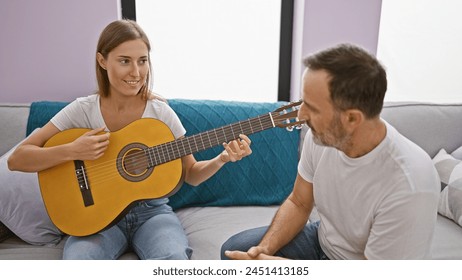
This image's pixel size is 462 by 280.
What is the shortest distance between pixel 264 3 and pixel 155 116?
0.84 meters

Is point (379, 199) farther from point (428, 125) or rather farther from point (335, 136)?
point (428, 125)

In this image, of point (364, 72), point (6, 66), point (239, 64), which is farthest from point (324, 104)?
point (6, 66)

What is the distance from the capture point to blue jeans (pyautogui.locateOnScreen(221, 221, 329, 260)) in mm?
1016

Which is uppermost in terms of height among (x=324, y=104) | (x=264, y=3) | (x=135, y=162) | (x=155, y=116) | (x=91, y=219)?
(x=264, y=3)

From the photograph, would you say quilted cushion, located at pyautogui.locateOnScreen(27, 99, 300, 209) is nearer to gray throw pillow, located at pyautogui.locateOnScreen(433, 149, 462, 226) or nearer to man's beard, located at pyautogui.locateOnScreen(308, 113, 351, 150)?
gray throw pillow, located at pyautogui.locateOnScreen(433, 149, 462, 226)

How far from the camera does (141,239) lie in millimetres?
1092

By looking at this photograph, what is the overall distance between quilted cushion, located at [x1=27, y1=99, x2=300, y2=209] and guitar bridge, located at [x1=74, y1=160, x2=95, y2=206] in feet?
1.17

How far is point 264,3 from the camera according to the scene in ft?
5.64

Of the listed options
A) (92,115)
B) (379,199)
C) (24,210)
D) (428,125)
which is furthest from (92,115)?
(428,125)

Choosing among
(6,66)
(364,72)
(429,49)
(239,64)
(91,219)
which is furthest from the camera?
(239,64)

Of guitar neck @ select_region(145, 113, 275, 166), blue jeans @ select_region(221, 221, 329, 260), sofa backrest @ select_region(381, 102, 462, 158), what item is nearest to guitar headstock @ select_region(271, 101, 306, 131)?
guitar neck @ select_region(145, 113, 275, 166)

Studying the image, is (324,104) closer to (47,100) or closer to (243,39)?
(243,39)

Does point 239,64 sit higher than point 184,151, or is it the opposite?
point 239,64

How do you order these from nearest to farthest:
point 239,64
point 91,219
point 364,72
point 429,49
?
point 364,72 → point 91,219 → point 429,49 → point 239,64
